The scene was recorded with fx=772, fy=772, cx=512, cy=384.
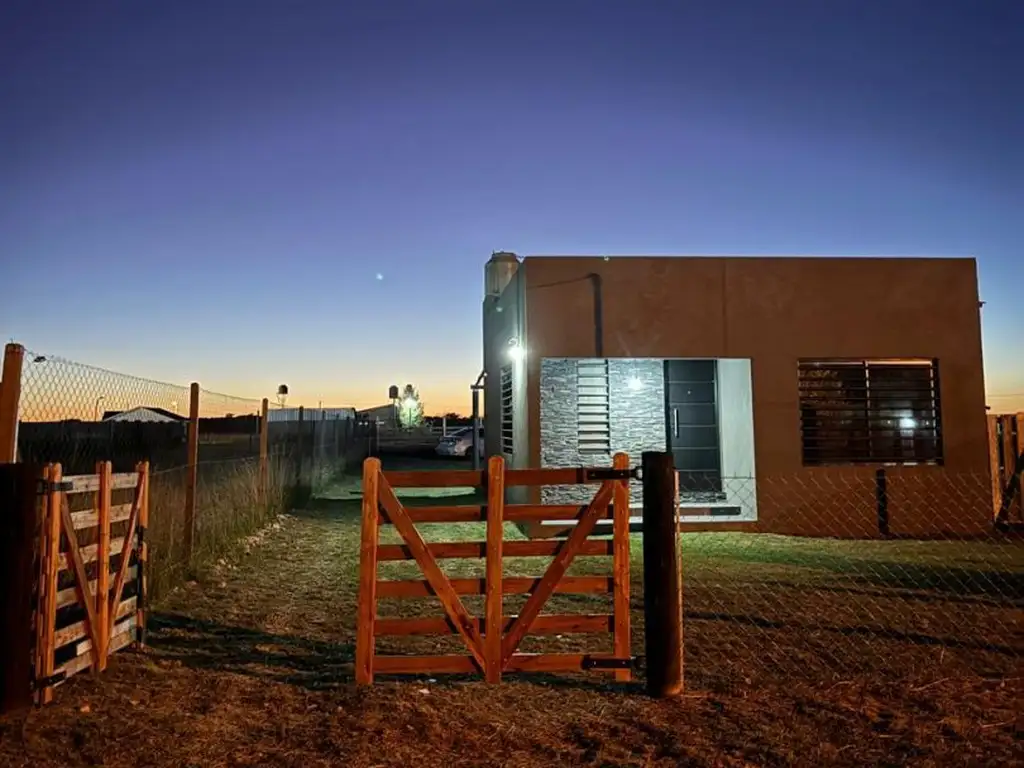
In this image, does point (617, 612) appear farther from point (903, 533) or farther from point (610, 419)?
point (610, 419)

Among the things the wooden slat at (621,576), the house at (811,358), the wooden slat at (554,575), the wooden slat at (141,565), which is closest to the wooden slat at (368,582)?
the wooden slat at (554,575)

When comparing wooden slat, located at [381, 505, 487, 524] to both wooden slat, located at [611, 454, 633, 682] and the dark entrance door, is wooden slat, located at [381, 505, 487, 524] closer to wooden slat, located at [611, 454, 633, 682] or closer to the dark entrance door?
wooden slat, located at [611, 454, 633, 682]

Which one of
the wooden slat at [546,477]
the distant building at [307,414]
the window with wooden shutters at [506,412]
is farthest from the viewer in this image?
the distant building at [307,414]

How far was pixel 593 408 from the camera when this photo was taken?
15.0 metres

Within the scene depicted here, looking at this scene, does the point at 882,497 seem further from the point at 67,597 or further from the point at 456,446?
the point at 456,446

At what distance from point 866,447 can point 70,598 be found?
11.4 meters

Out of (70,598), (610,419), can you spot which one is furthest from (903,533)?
(70,598)

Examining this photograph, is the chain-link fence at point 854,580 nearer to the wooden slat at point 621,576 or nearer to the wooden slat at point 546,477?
the wooden slat at point 621,576

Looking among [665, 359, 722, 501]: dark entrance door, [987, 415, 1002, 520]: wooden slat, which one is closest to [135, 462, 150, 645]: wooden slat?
[665, 359, 722, 501]: dark entrance door

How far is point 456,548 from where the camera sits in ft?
16.7

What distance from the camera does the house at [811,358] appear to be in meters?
12.1

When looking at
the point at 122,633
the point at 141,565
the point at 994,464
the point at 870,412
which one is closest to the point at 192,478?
the point at 141,565

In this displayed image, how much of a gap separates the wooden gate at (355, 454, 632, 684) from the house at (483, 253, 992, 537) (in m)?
6.75

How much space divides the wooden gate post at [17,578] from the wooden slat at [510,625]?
204 centimetres
